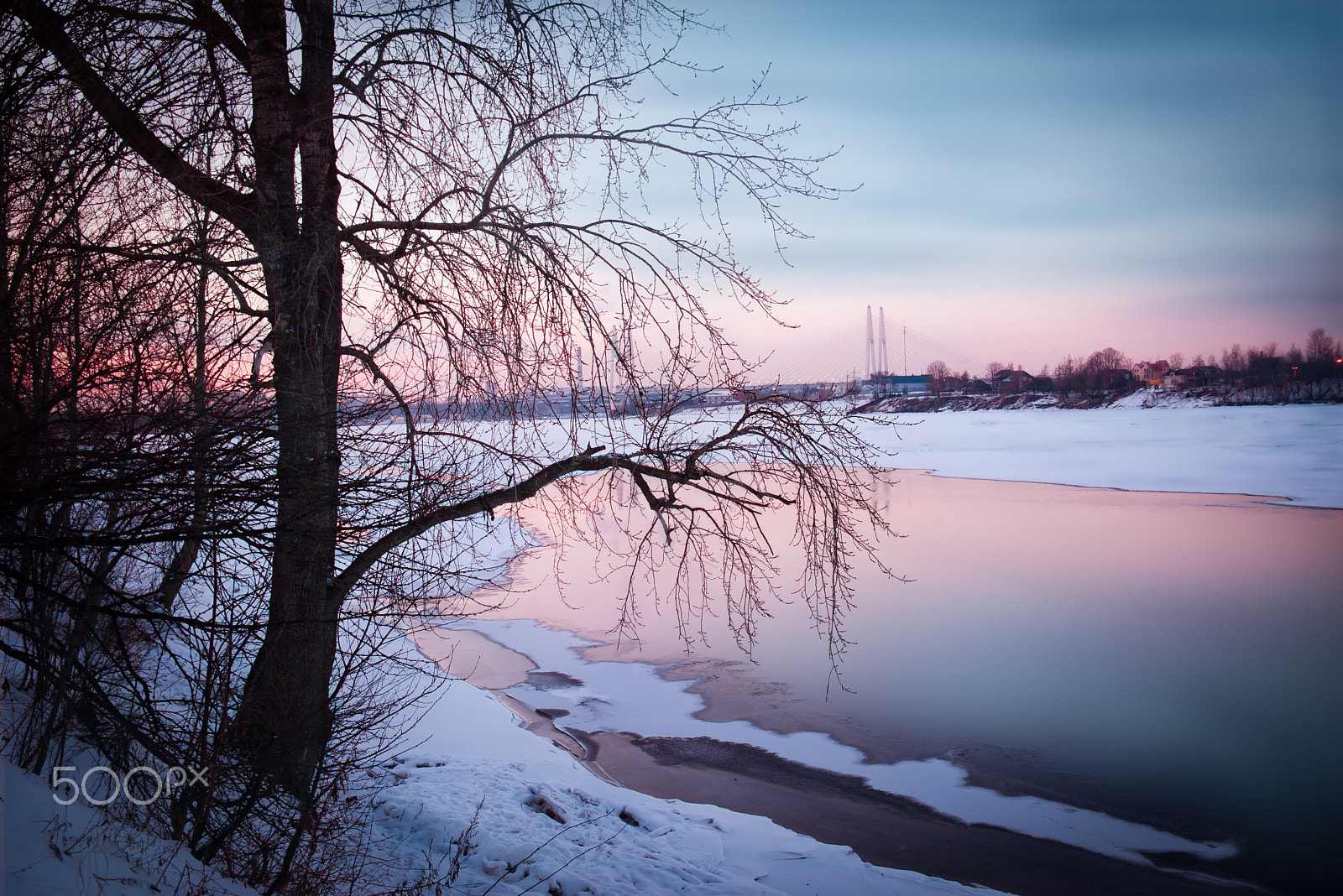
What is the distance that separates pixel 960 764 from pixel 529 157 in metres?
6.79

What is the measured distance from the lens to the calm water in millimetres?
7551

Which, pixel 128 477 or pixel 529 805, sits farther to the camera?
pixel 529 805

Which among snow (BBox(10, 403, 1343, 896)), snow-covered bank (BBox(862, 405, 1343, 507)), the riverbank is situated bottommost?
snow (BBox(10, 403, 1343, 896))

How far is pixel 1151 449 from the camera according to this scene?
3569 centimetres

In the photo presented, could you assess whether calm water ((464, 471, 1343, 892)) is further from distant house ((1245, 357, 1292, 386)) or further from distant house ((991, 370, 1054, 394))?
distant house ((991, 370, 1054, 394))

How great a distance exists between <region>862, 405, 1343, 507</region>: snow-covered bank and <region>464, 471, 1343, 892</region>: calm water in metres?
6.05

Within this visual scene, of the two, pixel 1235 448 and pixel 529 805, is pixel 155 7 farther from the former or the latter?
pixel 1235 448

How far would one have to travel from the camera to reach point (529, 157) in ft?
16.3

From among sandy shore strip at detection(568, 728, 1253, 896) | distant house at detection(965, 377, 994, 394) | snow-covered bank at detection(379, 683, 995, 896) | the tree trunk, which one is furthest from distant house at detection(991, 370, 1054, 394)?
the tree trunk

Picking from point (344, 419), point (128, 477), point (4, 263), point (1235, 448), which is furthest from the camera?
point (1235, 448)

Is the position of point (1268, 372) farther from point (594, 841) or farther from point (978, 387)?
point (594, 841)

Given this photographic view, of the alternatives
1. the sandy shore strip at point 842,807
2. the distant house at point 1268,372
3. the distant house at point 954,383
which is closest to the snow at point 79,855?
the sandy shore strip at point 842,807

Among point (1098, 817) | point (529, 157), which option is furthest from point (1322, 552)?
point (529, 157)

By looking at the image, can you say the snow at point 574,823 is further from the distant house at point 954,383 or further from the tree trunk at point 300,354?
the distant house at point 954,383
